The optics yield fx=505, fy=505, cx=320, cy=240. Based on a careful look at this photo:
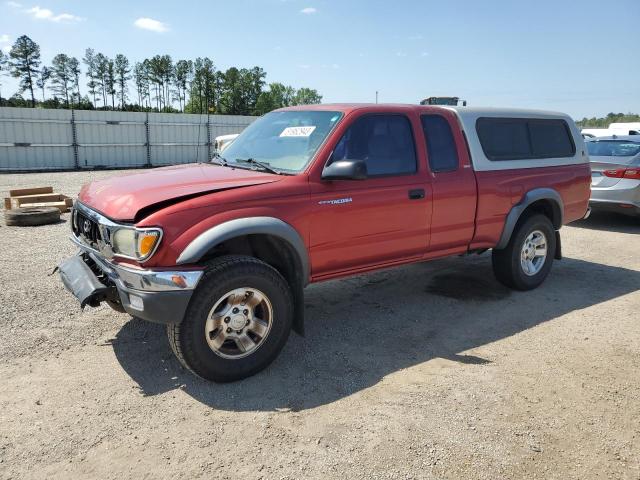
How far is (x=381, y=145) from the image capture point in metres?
4.46

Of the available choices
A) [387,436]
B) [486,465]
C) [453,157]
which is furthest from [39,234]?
[486,465]

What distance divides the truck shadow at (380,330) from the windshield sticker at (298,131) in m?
1.75

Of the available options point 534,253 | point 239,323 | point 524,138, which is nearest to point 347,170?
point 239,323

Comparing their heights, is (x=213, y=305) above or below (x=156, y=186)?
below

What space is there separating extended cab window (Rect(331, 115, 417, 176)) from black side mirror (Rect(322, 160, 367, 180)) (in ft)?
0.77

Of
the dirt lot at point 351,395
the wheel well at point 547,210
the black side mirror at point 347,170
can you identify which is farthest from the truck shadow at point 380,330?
the black side mirror at point 347,170

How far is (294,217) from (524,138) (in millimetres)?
3293

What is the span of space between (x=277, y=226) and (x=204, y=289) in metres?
0.70

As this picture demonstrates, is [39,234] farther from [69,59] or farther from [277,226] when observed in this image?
[69,59]

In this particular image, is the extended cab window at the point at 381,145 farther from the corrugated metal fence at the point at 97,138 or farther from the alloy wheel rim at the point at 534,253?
the corrugated metal fence at the point at 97,138

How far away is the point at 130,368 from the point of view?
3.82m

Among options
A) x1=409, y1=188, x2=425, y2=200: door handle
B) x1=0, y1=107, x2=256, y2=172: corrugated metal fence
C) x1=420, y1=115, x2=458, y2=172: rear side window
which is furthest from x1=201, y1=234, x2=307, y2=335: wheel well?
x1=0, y1=107, x2=256, y2=172: corrugated metal fence

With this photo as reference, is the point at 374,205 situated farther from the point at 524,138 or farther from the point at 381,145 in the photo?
the point at 524,138

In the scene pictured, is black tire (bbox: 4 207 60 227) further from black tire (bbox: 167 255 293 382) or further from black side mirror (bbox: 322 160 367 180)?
black side mirror (bbox: 322 160 367 180)
